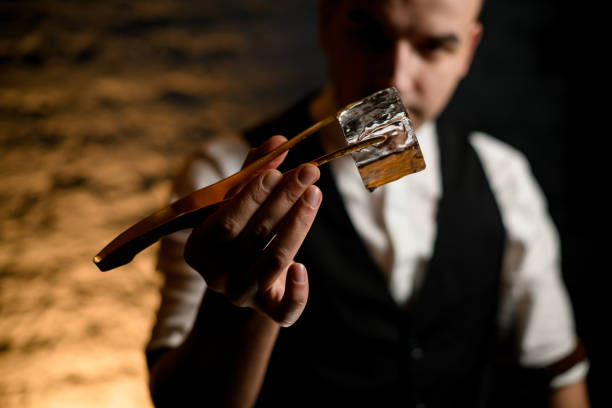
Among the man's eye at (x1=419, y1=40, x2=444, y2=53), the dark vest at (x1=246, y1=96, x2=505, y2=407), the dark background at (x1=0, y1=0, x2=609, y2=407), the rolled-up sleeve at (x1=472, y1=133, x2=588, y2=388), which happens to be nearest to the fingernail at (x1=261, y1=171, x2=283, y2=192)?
the dark vest at (x1=246, y1=96, x2=505, y2=407)

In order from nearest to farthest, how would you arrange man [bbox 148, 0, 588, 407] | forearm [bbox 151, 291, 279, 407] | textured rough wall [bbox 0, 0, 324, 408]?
forearm [bbox 151, 291, 279, 407], man [bbox 148, 0, 588, 407], textured rough wall [bbox 0, 0, 324, 408]

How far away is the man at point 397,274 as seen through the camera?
726 mm

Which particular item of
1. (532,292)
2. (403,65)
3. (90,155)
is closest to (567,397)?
(532,292)

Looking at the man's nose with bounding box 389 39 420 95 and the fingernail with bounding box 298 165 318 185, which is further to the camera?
the man's nose with bounding box 389 39 420 95

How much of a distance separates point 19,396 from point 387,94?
1.25 metres

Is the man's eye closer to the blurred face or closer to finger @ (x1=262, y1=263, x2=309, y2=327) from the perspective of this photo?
the blurred face

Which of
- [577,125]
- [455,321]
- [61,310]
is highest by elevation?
[61,310]

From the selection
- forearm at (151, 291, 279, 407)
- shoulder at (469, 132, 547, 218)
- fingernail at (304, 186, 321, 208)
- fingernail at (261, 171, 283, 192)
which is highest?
fingernail at (261, 171, 283, 192)

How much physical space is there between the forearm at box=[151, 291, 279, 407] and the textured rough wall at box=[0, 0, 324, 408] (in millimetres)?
661

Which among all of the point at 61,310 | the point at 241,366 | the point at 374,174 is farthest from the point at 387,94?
the point at 61,310

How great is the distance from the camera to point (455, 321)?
895 millimetres

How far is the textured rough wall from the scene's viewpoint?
1.05m

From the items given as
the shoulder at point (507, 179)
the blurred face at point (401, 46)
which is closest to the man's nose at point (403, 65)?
the blurred face at point (401, 46)

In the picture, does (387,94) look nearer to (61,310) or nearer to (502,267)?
(502,267)
